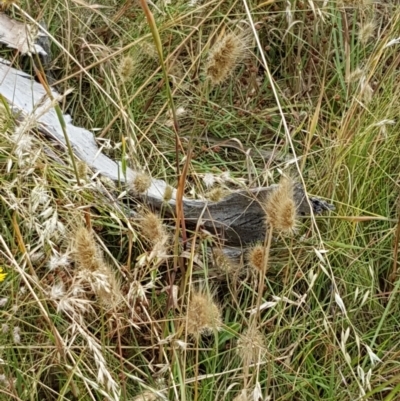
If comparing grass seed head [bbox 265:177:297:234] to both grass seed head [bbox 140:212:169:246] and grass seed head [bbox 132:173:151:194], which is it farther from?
grass seed head [bbox 132:173:151:194]

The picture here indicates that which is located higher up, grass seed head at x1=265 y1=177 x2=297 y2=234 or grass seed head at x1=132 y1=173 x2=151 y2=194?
grass seed head at x1=265 y1=177 x2=297 y2=234

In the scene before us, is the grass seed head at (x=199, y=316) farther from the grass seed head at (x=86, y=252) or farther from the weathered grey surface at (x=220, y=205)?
the weathered grey surface at (x=220, y=205)

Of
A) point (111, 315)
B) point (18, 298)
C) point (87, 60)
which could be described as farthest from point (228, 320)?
point (87, 60)

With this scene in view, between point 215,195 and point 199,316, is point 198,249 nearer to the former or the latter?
point 215,195

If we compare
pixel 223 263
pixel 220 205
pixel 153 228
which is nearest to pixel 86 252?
pixel 153 228

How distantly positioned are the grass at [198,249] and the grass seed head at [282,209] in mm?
99

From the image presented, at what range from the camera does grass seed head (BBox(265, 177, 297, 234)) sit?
52.4 inches

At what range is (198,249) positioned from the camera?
1819mm

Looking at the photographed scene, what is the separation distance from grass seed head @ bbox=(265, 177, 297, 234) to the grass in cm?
10

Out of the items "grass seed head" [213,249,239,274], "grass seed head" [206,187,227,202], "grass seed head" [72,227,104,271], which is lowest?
"grass seed head" [213,249,239,274]

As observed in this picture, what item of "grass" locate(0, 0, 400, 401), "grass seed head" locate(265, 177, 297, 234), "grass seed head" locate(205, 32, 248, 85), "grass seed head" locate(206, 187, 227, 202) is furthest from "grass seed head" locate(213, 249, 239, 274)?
"grass seed head" locate(205, 32, 248, 85)

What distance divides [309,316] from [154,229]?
468 mm

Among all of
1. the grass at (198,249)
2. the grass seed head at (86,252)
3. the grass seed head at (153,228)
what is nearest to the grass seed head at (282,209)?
the grass at (198,249)

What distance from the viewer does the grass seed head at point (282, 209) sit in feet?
4.37
